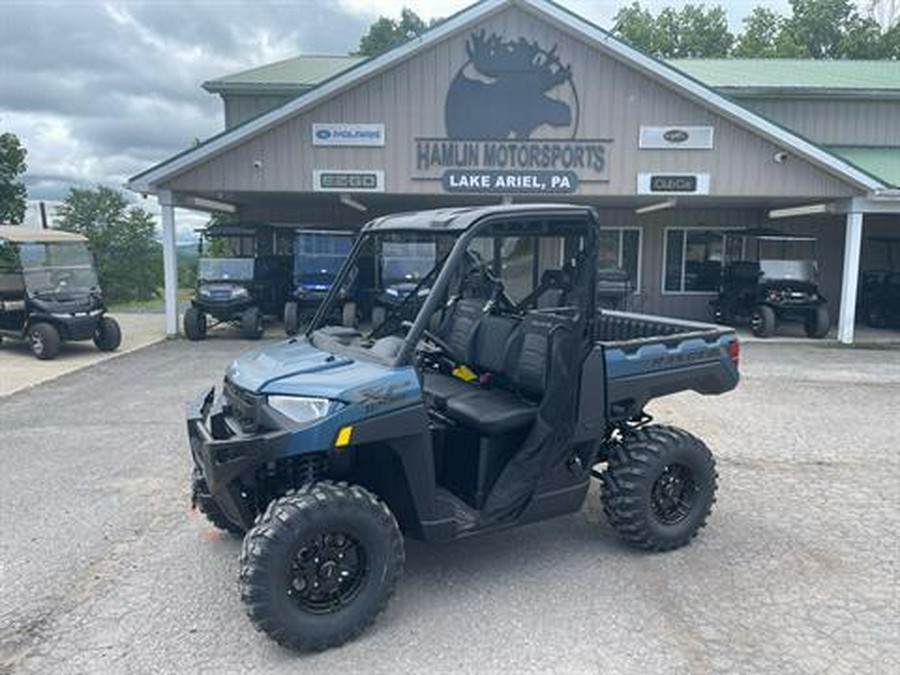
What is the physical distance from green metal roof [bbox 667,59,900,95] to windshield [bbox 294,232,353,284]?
30.2ft

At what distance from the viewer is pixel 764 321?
1400cm

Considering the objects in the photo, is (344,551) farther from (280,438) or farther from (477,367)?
(477,367)

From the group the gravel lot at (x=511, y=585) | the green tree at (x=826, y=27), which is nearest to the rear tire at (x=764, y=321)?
the gravel lot at (x=511, y=585)

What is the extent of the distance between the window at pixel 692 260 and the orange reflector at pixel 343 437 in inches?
625

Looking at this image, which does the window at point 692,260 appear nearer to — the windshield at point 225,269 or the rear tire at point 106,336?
the windshield at point 225,269

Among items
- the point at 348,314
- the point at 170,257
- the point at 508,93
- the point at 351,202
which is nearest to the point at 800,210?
the point at 508,93

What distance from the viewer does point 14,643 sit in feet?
10.6

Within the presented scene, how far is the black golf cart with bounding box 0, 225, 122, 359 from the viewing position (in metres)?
11.3

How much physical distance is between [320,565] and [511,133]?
37.2 ft

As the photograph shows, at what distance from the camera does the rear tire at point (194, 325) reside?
44.3ft

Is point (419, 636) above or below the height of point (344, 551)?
below

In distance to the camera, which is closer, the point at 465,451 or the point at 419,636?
the point at 419,636

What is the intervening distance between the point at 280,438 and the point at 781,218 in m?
17.1

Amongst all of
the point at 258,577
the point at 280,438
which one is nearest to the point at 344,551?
the point at 258,577
